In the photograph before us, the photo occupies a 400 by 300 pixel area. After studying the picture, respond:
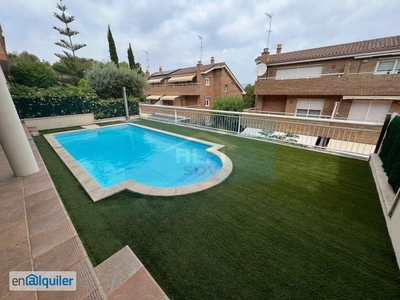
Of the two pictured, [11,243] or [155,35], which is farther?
[155,35]

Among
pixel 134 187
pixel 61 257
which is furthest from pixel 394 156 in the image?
pixel 61 257

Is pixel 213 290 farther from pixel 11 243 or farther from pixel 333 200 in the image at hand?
pixel 333 200

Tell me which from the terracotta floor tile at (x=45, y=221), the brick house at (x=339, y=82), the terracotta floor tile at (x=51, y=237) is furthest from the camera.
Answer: the brick house at (x=339, y=82)

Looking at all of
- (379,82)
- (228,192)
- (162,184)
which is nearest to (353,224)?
(228,192)

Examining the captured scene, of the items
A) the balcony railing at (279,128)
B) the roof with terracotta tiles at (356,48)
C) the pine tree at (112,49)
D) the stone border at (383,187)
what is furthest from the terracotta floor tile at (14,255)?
the pine tree at (112,49)

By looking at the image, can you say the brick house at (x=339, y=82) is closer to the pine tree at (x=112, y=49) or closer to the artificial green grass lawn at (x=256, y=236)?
the artificial green grass lawn at (x=256, y=236)

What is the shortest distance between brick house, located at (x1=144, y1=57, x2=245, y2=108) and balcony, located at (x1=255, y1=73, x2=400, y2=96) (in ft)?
26.5

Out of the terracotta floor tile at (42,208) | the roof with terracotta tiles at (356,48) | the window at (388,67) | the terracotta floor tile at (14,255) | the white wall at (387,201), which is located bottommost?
the terracotta floor tile at (42,208)

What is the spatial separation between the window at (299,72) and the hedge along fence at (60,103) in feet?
40.9

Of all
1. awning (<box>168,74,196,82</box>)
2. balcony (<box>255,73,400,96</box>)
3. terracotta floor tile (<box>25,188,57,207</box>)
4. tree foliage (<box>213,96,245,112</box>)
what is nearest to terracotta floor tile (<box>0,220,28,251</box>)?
terracotta floor tile (<box>25,188,57,207</box>)

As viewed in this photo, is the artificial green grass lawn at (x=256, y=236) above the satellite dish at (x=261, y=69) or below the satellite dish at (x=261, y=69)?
below

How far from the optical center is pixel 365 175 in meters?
3.72

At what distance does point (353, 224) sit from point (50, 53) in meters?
34.9

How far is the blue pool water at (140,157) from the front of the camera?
4879mm
